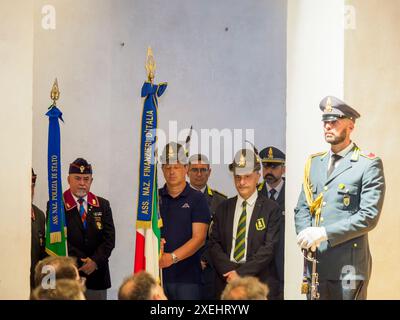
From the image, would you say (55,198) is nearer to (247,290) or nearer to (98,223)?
(98,223)

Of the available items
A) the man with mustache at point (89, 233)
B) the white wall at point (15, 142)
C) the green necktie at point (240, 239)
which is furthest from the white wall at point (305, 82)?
the white wall at point (15, 142)

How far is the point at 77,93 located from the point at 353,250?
327 centimetres

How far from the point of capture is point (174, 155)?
25.4 ft

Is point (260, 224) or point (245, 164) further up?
point (245, 164)

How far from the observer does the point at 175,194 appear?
7773 millimetres

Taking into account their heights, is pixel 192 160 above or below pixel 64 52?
below

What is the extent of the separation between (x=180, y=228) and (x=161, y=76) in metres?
2.07

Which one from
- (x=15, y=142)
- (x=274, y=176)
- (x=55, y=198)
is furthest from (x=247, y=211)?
(x=15, y=142)

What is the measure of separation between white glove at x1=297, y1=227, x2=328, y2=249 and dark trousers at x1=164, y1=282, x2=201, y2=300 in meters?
1.22

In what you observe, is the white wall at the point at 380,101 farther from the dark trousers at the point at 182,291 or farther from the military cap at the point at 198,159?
the military cap at the point at 198,159

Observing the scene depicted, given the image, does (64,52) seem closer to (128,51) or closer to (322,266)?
(128,51)

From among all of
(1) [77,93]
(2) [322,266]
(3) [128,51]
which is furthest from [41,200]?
(2) [322,266]

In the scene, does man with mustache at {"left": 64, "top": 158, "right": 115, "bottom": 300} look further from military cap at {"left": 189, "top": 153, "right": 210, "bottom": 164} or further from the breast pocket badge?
the breast pocket badge
